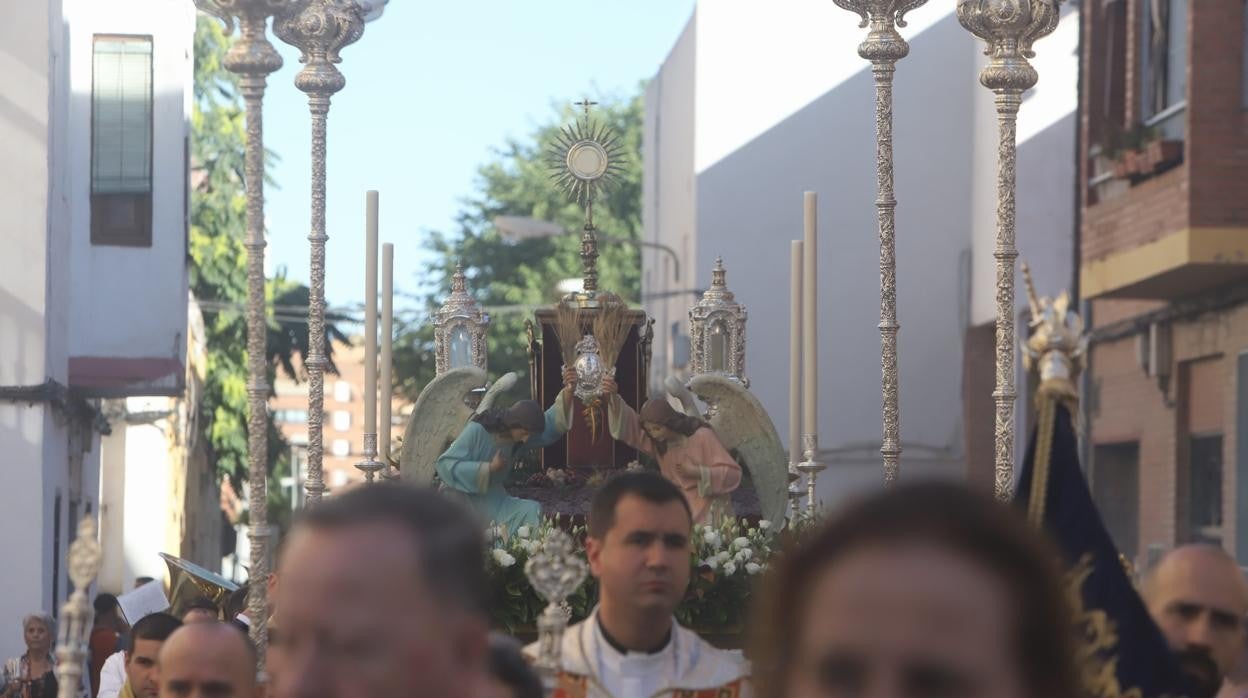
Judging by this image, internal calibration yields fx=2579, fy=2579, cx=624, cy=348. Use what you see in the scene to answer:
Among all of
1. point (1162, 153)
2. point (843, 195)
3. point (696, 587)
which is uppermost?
point (843, 195)

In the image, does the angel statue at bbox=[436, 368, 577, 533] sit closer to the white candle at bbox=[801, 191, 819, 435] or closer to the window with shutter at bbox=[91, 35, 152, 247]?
the white candle at bbox=[801, 191, 819, 435]

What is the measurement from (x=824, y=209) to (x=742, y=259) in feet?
3.36

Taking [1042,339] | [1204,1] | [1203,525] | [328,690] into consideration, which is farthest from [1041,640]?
[1203,525]

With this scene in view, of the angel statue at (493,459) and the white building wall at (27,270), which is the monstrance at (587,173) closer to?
the angel statue at (493,459)

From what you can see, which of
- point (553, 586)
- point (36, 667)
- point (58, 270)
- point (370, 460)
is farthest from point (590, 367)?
point (58, 270)

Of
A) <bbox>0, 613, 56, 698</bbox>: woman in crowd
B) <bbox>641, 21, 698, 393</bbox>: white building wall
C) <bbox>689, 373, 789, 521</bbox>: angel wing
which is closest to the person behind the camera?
<bbox>689, 373, 789, 521</bbox>: angel wing

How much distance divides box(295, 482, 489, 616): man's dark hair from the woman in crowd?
8.44 metres

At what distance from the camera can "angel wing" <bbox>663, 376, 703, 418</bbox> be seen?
9.32 meters

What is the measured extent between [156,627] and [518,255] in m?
32.2

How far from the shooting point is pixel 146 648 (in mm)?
6891

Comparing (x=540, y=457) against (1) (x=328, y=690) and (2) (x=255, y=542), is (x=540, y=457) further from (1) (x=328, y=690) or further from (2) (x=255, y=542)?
(1) (x=328, y=690)

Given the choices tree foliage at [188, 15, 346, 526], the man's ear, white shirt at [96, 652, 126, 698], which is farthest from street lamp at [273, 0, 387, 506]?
tree foliage at [188, 15, 346, 526]

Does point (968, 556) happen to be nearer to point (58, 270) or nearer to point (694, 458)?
point (694, 458)

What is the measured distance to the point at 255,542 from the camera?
8062 millimetres
